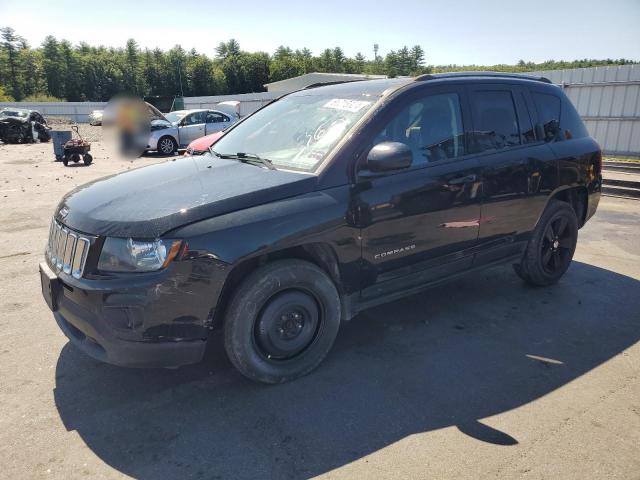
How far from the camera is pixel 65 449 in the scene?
251cm

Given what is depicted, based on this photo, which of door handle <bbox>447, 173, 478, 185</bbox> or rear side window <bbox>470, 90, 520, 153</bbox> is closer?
door handle <bbox>447, 173, 478, 185</bbox>

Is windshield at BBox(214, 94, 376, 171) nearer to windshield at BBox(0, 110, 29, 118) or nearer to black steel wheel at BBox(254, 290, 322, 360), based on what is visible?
black steel wheel at BBox(254, 290, 322, 360)

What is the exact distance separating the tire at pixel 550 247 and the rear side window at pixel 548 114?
0.64 meters

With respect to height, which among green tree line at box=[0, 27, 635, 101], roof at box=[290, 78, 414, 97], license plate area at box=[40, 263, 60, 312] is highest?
green tree line at box=[0, 27, 635, 101]

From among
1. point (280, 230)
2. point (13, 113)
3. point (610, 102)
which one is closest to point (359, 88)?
point (280, 230)

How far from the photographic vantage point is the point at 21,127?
73.4 ft

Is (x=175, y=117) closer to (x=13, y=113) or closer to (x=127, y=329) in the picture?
(x=13, y=113)

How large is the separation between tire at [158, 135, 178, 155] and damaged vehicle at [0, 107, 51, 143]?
31.1 feet

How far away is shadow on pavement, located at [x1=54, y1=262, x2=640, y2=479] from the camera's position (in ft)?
8.21

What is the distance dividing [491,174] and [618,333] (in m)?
1.65

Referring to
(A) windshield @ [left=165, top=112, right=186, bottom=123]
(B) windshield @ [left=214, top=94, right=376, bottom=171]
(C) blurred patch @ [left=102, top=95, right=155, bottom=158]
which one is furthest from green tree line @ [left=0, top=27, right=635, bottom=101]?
(B) windshield @ [left=214, top=94, right=376, bottom=171]

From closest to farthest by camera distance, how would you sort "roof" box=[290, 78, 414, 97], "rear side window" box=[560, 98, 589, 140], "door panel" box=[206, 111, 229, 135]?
"roof" box=[290, 78, 414, 97]
"rear side window" box=[560, 98, 589, 140]
"door panel" box=[206, 111, 229, 135]

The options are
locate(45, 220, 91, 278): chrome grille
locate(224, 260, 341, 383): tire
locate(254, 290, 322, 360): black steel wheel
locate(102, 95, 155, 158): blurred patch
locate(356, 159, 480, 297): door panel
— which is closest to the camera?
locate(45, 220, 91, 278): chrome grille

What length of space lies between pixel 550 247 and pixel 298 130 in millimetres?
2858
